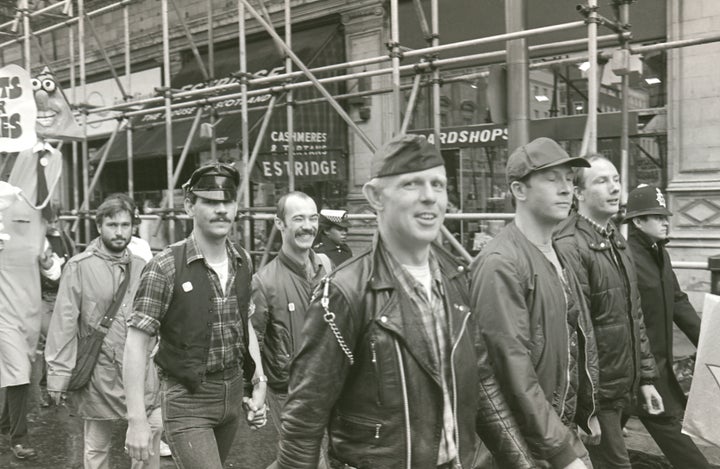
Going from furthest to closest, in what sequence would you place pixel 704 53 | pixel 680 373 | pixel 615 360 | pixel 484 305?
pixel 704 53, pixel 680 373, pixel 615 360, pixel 484 305

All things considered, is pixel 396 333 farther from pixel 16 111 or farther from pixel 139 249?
pixel 16 111

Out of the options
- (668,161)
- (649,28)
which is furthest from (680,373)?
(649,28)

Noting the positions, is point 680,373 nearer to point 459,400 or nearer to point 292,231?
point 292,231

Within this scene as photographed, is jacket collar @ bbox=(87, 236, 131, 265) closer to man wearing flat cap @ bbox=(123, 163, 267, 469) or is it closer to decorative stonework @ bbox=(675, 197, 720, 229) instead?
man wearing flat cap @ bbox=(123, 163, 267, 469)

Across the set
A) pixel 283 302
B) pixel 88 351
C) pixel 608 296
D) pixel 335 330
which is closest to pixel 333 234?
pixel 283 302

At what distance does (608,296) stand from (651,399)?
0.82m

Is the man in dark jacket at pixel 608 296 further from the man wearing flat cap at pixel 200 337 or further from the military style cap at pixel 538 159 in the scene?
the man wearing flat cap at pixel 200 337

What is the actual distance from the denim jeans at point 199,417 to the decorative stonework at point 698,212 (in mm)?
6908

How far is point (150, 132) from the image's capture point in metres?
13.1

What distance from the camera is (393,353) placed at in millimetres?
2404

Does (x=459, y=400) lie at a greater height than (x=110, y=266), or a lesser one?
lesser

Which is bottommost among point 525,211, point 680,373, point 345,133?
point 680,373

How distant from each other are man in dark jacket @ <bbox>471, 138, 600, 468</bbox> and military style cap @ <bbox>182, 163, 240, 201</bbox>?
1.30 meters

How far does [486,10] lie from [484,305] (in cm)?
792
